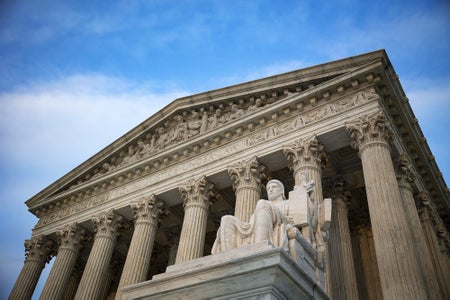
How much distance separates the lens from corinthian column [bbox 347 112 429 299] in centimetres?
1102

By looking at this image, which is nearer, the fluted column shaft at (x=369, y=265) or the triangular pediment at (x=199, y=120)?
the triangular pediment at (x=199, y=120)

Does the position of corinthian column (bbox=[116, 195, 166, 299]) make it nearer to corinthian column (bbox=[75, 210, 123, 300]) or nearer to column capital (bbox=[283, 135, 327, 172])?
corinthian column (bbox=[75, 210, 123, 300])

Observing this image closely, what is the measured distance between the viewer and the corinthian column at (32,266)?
72.0 feet

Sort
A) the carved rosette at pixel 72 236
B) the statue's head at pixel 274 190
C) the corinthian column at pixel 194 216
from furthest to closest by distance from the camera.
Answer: the carved rosette at pixel 72 236 → the corinthian column at pixel 194 216 → the statue's head at pixel 274 190

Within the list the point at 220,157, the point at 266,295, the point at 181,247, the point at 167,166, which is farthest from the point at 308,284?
the point at 167,166

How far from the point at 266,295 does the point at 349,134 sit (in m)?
11.5

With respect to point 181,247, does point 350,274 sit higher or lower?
lower

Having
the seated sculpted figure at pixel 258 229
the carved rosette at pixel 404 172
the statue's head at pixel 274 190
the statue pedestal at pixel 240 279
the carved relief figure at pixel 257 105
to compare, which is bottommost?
the statue pedestal at pixel 240 279

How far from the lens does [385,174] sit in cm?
1316

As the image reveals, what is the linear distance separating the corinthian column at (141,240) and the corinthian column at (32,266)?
7550mm

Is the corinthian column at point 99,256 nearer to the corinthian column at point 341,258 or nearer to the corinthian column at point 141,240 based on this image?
the corinthian column at point 141,240

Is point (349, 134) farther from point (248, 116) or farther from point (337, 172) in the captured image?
point (248, 116)

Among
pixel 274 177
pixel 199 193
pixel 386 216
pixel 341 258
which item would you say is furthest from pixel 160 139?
pixel 386 216

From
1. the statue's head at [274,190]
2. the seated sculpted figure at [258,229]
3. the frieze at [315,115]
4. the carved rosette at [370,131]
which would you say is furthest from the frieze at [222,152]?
the seated sculpted figure at [258,229]
